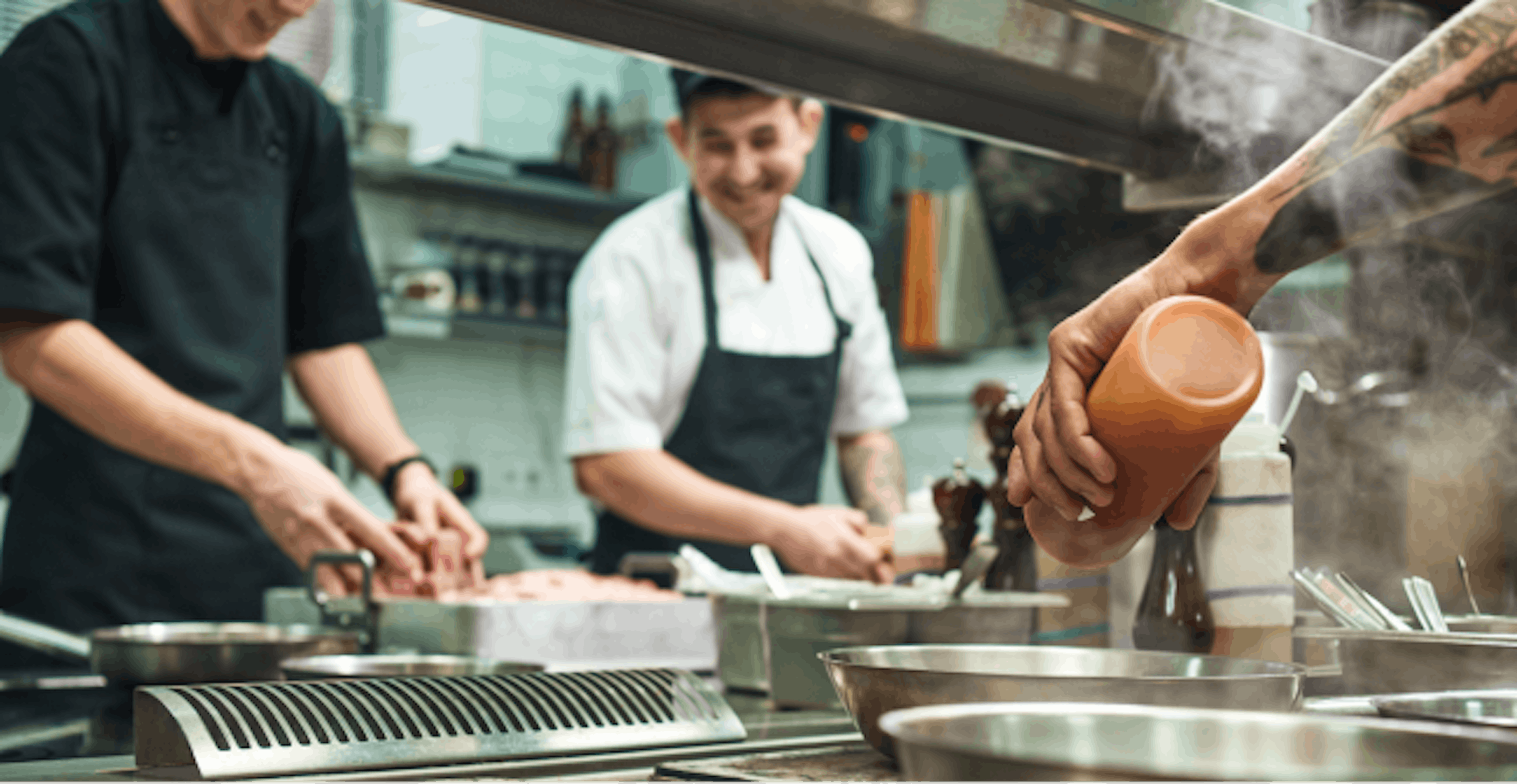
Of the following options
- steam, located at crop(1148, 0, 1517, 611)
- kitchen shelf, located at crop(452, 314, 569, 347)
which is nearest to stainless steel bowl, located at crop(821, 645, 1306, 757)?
steam, located at crop(1148, 0, 1517, 611)

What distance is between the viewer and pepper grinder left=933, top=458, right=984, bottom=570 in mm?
1277

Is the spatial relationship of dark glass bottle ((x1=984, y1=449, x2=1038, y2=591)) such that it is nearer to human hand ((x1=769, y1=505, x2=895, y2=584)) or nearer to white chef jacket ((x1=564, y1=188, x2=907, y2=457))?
human hand ((x1=769, y1=505, x2=895, y2=584))

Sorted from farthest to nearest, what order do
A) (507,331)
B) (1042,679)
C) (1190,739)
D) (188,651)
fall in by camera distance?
(507,331) → (188,651) → (1042,679) → (1190,739)

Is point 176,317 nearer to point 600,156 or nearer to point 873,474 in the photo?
point 873,474

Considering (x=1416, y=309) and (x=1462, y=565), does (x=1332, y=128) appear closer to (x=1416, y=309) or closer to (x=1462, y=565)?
(x=1462, y=565)

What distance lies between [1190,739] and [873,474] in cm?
217

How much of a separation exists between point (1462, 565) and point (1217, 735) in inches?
29.4

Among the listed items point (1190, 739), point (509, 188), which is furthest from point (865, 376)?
point (1190, 739)

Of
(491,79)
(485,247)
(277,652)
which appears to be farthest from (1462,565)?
(491,79)

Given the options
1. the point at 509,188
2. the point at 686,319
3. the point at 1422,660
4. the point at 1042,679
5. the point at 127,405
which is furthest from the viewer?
the point at 509,188

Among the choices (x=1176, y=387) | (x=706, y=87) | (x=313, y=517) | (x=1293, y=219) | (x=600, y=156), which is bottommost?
(x=313, y=517)

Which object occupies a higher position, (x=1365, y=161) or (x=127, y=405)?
(x=1365, y=161)

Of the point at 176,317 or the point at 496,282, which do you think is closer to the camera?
the point at 176,317

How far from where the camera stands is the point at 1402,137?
2.56 feet
